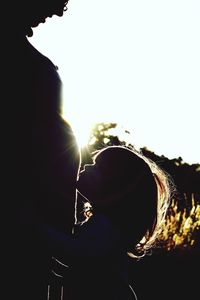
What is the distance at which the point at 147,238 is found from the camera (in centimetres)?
192

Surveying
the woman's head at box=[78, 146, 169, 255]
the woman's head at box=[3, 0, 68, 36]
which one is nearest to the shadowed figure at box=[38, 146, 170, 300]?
the woman's head at box=[78, 146, 169, 255]

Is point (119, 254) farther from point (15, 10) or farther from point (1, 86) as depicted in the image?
point (15, 10)

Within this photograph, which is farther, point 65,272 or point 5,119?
point 65,272

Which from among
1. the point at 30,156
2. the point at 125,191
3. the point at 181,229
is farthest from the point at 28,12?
the point at 181,229

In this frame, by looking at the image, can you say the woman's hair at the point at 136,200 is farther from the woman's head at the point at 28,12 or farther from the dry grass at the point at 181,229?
the dry grass at the point at 181,229

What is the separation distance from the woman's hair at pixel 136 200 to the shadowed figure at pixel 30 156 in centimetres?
33

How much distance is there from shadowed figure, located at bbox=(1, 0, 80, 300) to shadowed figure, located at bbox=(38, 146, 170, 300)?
8cm

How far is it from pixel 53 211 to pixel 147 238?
713 mm

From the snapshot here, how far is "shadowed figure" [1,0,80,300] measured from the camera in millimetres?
1229

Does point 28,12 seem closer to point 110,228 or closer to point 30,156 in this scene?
point 30,156

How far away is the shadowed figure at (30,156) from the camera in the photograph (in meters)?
1.23

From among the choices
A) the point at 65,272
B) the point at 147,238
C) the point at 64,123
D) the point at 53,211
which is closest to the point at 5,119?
the point at 64,123

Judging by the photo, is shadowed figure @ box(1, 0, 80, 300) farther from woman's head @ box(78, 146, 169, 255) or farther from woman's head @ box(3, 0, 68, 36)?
woman's head @ box(78, 146, 169, 255)

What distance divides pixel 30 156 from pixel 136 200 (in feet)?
2.17
